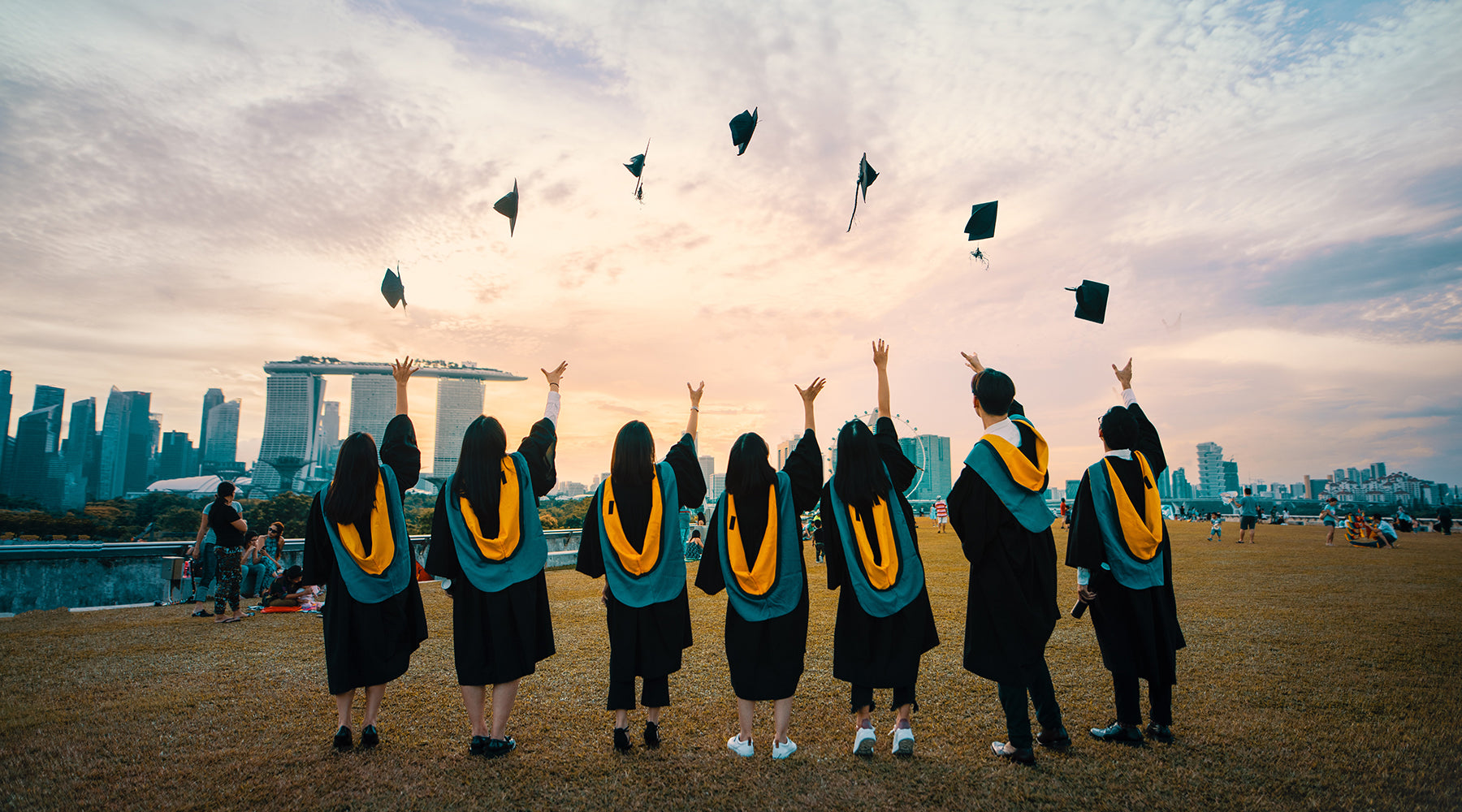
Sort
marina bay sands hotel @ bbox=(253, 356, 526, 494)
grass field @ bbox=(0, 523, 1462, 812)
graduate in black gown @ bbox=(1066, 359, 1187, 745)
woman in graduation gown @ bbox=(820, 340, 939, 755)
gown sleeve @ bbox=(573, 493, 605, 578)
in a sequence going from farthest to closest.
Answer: marina bay sands hotel @ bbox=(253, 356, 526, 494) → gown sleeve @ bbox=(573, 493, 605, 578) → graduate in black gown @ bbox=(1066, 359, 1187, 745) → woman in graduation gown @ bbox=(820, 340, 939, 755) → grass field @ bbox=(0, 523, 1462, 812)

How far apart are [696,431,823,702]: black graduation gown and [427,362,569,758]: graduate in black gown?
3.55 feet

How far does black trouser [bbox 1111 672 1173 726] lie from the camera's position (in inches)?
151

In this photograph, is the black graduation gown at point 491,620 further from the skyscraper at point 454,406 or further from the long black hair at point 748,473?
the skyscraper at point 454,406

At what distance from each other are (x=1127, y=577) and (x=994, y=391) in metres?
1.42

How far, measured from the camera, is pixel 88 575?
30.2 feet

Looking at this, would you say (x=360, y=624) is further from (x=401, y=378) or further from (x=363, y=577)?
(x=401, y=378)

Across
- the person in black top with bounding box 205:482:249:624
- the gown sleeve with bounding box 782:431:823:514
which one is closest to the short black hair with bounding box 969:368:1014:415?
the gown sleeve with bounding box 782:431:823:514

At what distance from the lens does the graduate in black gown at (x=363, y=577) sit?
3865 mm

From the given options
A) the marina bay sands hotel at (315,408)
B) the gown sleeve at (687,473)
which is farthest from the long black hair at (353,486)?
the marina bay sands hotel at (315,408)

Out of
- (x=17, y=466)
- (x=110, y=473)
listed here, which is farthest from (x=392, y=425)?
(x=110, y=473)

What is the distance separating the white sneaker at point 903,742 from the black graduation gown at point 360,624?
9.64 feet

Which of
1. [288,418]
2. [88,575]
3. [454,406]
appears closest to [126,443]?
[288,418]

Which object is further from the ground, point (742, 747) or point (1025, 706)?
point (1025, 706)

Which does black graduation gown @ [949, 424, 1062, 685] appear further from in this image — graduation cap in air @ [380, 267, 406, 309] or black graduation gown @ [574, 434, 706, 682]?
graduation cap in air @ [380, 267, 406, 309]
